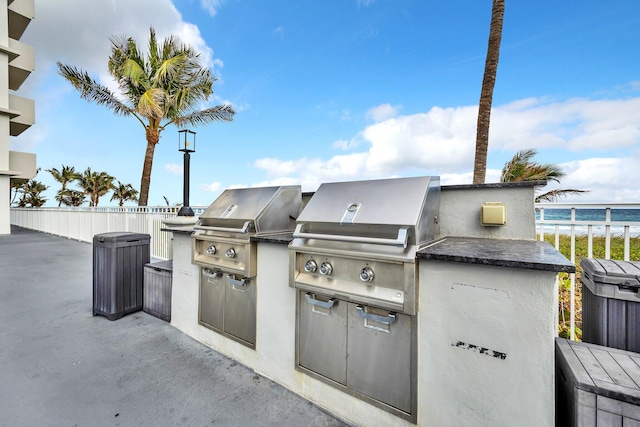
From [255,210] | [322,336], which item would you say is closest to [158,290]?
[255,210]

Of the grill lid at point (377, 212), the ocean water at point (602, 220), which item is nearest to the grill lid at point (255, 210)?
the grill lid at point (377, 212)

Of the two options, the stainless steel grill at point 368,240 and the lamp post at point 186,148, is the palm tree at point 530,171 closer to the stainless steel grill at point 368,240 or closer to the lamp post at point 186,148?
the stainless steel grill at point 368,240

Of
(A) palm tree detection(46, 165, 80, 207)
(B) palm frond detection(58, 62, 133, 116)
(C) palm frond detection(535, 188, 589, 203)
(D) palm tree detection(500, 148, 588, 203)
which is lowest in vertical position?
(C) palm frond detection(535, 188, 589, 203)

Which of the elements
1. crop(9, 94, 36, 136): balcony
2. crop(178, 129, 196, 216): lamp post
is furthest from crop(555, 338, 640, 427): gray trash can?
crop(9, 94, 36, 136): balcony

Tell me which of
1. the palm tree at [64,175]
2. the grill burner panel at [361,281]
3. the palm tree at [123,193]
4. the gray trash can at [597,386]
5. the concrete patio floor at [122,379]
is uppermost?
the palm tree at [64,175]

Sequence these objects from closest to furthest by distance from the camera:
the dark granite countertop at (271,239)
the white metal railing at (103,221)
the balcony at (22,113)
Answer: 1. the dark granite countertop at (271,239)
2. the white metal railing at (103,221)
3. the balcony at (22,113)

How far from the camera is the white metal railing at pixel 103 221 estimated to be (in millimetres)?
7082

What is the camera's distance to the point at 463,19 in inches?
258

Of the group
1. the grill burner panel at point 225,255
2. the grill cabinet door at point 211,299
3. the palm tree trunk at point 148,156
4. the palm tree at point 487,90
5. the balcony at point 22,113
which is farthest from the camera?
the balcony at point 22,113

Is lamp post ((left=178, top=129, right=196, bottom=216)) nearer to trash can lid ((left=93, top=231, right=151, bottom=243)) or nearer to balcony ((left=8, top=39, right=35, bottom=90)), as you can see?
trash can lid ((left=93, top=231, right=151, bottom=243))

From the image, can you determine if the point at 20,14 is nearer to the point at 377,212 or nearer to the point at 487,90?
the point at 487,90

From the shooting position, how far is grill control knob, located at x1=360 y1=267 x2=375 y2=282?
1564 mm

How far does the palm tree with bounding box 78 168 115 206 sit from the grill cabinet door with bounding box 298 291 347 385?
3289 centimetres

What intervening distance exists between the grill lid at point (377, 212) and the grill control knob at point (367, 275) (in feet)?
0.64
